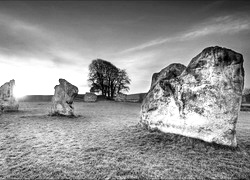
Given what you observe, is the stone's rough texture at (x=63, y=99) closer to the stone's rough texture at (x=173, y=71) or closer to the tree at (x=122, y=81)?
the stone's rough texture at (x=173, y=71)

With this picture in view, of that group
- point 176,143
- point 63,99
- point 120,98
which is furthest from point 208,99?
point 120,98

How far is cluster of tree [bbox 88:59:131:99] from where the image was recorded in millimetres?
35219

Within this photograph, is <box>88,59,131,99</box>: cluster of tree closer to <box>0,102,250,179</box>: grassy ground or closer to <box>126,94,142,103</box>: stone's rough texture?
<box>126,94,142,103</box>: stone's rough texture

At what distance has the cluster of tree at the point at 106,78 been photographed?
3522cm

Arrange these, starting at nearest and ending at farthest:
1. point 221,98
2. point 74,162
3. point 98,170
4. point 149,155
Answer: point 98,170 < point 74,162 < point 149,155 < point 221,98

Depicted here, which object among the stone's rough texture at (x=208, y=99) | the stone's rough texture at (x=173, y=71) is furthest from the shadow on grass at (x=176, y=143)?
the stone's rough texture at (x=173, y=71)

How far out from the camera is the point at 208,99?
4539mm

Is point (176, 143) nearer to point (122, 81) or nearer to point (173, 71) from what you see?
point (173, 71)

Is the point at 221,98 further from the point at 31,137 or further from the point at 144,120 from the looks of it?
the point at 31,137

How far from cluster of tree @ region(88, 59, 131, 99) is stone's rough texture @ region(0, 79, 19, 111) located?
22441mm

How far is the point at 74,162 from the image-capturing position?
3545mm

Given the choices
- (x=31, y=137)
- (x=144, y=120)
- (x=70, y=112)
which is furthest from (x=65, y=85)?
(x=144, y=120)

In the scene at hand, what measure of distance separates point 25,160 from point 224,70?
653cm

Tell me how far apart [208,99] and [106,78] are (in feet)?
106
